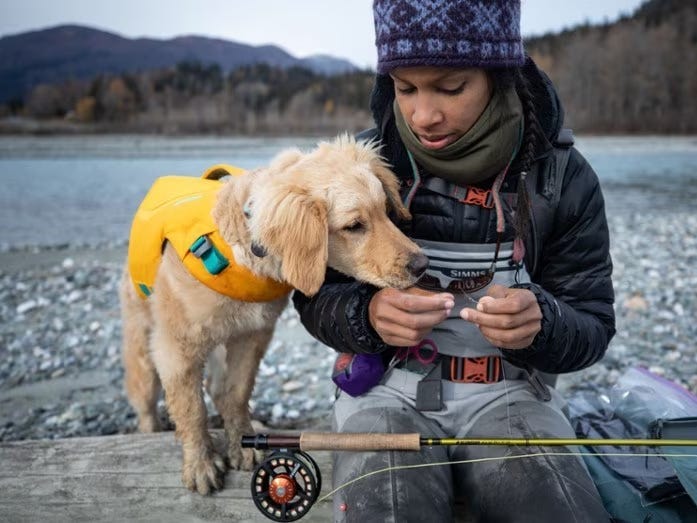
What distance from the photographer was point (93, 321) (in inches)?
280

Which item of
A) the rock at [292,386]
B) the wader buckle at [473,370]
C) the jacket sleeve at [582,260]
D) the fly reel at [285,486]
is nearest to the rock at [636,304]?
the rock at [292,386]

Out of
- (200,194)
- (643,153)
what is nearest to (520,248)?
(200,194)

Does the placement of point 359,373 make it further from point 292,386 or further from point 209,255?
point 292,386

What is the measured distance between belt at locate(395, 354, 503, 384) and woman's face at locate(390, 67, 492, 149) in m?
0.95

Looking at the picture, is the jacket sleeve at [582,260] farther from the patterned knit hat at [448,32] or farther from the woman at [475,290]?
the patterned knit hat at [448,32]

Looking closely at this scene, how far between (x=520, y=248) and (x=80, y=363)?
483 centimetres

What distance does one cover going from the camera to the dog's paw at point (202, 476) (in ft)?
9.50

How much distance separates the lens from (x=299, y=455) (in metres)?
2.34

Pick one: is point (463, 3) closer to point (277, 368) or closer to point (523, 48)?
point (523, 48)

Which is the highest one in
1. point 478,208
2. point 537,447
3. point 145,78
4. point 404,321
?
point 145,78

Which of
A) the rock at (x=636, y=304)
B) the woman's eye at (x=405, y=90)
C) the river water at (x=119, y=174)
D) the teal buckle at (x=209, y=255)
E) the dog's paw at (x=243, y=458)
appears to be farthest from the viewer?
the river water at (x=119, y=174)

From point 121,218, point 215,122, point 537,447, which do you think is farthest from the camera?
point 215,122

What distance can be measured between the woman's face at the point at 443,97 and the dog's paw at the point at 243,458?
1.94m

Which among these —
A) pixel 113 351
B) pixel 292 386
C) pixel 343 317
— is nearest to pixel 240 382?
pixel 343 317
